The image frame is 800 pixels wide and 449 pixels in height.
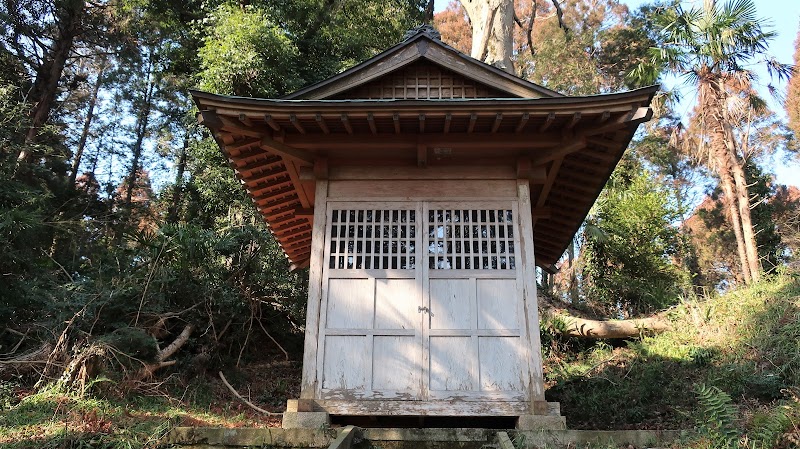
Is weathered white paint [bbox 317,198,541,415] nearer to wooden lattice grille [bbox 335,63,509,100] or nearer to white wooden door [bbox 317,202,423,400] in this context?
white wooden door [bbox 317,202,423,400]

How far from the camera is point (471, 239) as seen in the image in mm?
6832

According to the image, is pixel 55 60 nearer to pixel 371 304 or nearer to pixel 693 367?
pixel 371 304

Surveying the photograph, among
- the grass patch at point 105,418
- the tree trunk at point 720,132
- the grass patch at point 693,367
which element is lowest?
the grass patch at point 105,418

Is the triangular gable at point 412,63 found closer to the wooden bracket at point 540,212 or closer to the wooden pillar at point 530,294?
the wooden pillar at point 530,294

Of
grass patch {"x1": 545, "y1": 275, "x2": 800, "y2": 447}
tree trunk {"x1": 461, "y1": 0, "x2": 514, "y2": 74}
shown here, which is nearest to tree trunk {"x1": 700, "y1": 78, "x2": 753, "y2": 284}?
grass patch {"x1": 545, "y1": 275, "x2": 800, "y2": 447}

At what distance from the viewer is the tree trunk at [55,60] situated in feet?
55.7

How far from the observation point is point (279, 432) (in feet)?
17.6

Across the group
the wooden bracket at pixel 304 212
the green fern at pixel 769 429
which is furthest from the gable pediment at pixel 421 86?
the green fern at pixel 769 429

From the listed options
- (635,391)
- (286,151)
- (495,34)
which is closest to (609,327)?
(635,391)

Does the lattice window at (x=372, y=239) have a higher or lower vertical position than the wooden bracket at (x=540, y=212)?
lower

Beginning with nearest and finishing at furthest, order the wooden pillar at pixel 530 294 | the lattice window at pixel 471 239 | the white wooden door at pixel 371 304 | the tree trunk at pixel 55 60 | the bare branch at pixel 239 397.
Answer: the wooden pillar at pixel 530 294 → the white wooden door at pixel 371 304 → the lattice window at pixel 471 239 → the bare branch at pixel 239 397 → the tree trunk at pixel 55 60

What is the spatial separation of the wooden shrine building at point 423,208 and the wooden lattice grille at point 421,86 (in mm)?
18

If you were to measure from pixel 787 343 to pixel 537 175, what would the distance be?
5588mm

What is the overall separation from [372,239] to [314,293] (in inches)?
38.2
